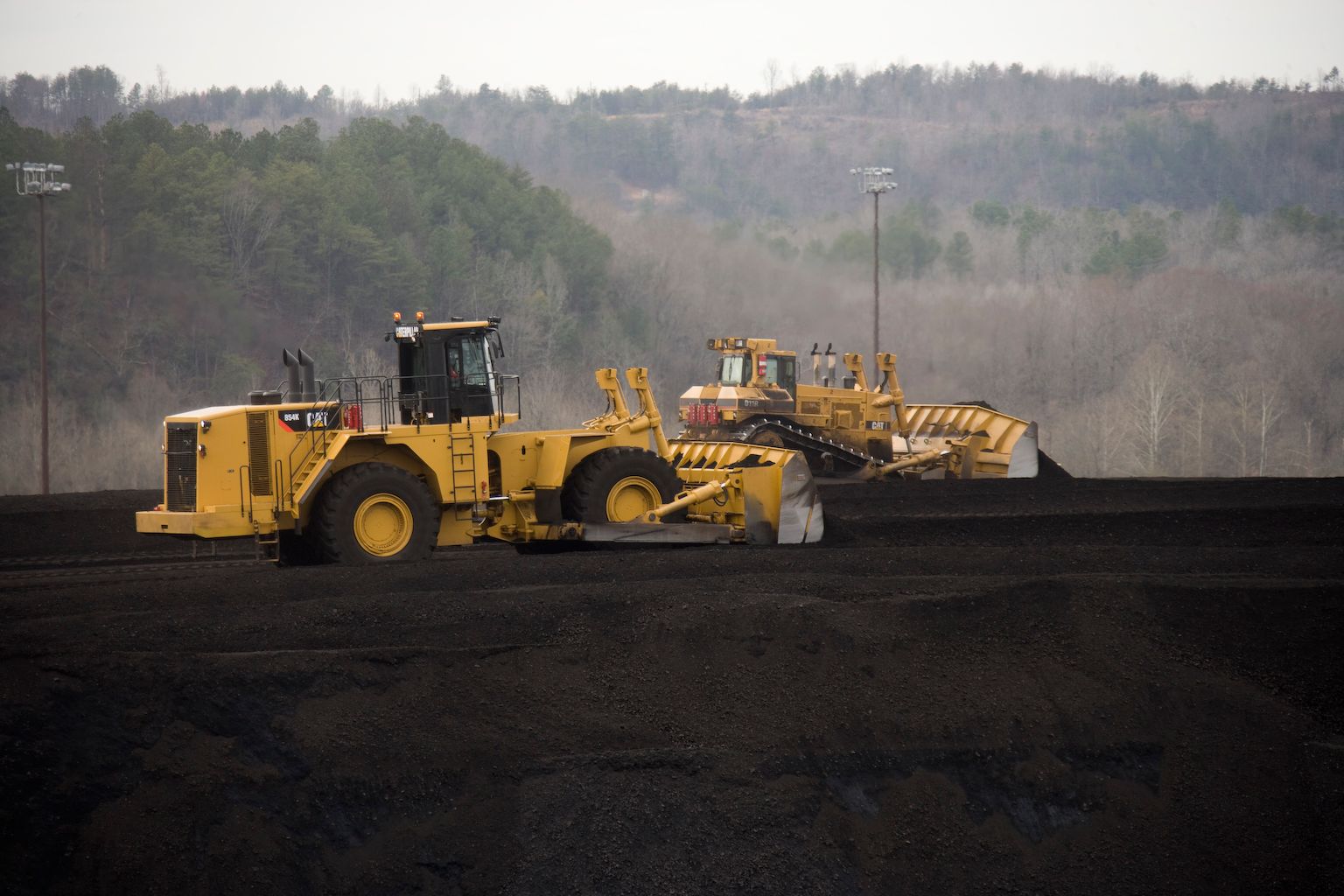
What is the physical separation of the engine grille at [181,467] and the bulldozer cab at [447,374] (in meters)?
2.37

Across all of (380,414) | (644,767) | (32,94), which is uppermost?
(32,94)

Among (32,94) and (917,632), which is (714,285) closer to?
(32,94)

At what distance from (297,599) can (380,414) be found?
3107 millimetres

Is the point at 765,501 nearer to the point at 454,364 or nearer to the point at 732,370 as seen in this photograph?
the point at 454,364

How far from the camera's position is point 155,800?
353 inches

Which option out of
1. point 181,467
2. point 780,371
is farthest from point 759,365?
point 181,467

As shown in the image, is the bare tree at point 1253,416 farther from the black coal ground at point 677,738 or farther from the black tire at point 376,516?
the black tire at point 376,516

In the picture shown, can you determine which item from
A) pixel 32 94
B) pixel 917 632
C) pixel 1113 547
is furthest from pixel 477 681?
pixel 32 94

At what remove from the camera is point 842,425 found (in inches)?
1107

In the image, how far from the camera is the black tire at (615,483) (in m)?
16.1

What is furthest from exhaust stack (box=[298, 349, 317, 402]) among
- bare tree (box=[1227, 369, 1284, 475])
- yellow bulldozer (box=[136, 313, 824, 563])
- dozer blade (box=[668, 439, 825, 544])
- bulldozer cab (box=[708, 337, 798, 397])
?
bare tree (box=[1227, 369, 1284, 475])

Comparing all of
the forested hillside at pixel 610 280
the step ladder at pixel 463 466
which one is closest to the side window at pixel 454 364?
the step ladder at pixel 463 466

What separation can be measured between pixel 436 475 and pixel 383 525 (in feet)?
2.57

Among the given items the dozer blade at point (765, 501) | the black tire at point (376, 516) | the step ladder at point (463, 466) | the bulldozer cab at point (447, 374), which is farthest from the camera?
the dozer blade at point (765, 501)
